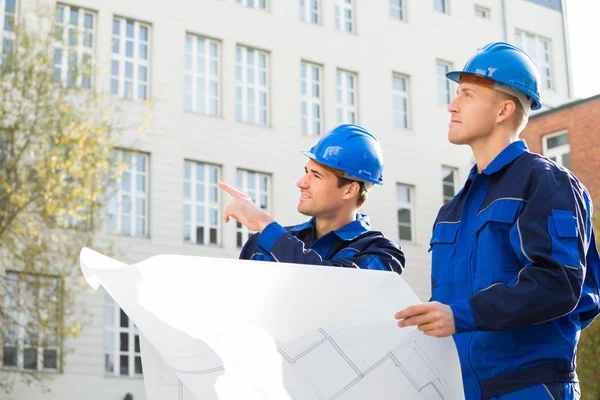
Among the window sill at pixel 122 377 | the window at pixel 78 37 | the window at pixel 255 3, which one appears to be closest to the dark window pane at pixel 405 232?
the window at pixel 255 3

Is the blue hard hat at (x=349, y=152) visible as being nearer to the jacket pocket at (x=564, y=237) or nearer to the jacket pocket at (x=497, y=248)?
the jacket pocket at (x=497, y=248)

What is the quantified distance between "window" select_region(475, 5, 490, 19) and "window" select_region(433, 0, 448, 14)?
4.69 ft

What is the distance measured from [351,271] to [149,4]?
24.4 m

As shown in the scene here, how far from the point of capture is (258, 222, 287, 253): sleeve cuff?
3754 millimetres

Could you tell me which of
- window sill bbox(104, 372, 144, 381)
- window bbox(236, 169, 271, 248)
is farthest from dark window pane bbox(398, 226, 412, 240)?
window sill bbox(104, 372, 144, 381)

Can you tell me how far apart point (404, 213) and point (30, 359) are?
12.8 meters

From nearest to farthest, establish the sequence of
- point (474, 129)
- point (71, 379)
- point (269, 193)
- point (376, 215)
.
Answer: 1. point (474, 129)
2. point (71, 379)
3. point (269, 193)
4. point (376, 215)

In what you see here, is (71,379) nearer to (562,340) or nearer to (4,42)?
(4,42)

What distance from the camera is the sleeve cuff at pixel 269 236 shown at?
3754mm

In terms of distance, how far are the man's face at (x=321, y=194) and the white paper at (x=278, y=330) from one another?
4.16 feet

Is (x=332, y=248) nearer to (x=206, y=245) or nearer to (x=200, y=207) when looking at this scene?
(x=206, y=245)

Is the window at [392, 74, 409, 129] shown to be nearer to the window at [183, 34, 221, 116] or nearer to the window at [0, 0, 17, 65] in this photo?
the window at [183, 34, 221, 116]

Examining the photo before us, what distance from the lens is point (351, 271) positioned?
123 inches

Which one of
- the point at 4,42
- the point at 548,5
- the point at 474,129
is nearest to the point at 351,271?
the point at 474,129
